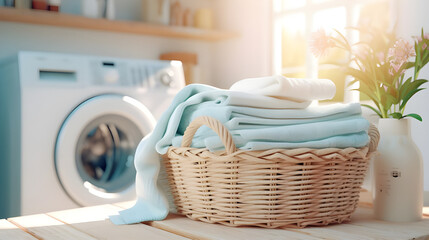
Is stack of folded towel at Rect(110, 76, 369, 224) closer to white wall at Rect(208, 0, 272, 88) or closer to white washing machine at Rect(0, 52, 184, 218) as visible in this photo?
white washing machine at Rect(0, 52, 184, 218)

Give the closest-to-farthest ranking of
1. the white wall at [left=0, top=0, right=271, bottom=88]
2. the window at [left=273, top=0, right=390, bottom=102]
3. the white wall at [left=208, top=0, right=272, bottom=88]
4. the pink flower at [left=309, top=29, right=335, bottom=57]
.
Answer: the pink flower at [left=309, top=29, right=335, bottom=57] < the window at [left=273, top=0, right=390, bottom=102] < the white wall at [left=0, top=0, right=271, bottom=88] < the white wall at [left=208, top=0, right=272, bottom=88]

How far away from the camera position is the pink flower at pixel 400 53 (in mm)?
826

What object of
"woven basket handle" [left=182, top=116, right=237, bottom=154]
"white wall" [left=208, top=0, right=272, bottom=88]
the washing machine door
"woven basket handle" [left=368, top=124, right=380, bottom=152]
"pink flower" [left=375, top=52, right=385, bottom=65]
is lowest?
the washing machine door

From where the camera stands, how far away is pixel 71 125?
1.88 m

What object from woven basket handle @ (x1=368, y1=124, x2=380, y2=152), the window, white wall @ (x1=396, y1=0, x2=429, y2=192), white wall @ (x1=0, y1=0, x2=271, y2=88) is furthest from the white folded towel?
white wall @ (x1=0, y1=0, x2=271, y2=88)

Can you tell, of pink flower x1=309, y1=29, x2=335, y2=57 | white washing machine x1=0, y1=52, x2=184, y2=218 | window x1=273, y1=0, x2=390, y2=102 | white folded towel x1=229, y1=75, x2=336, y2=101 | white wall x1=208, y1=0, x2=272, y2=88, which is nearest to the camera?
white folded towel x1=229, y1=75, x2=336, y2=101

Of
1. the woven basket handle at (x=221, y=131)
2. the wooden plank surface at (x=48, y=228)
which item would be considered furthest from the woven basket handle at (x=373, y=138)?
the wooden plank surface at (x=48, y=228)

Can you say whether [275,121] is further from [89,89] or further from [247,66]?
[247,66]

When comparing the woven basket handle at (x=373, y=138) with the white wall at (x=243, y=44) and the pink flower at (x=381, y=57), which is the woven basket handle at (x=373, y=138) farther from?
the white wall at (x=243, y=44)

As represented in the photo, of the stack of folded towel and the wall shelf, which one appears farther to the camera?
the wall shelf

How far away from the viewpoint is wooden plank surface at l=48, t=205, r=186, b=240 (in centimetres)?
71

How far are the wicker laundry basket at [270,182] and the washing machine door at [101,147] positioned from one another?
47.8 inches

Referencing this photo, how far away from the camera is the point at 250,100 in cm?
77

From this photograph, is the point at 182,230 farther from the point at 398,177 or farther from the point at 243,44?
the point at 243,44
